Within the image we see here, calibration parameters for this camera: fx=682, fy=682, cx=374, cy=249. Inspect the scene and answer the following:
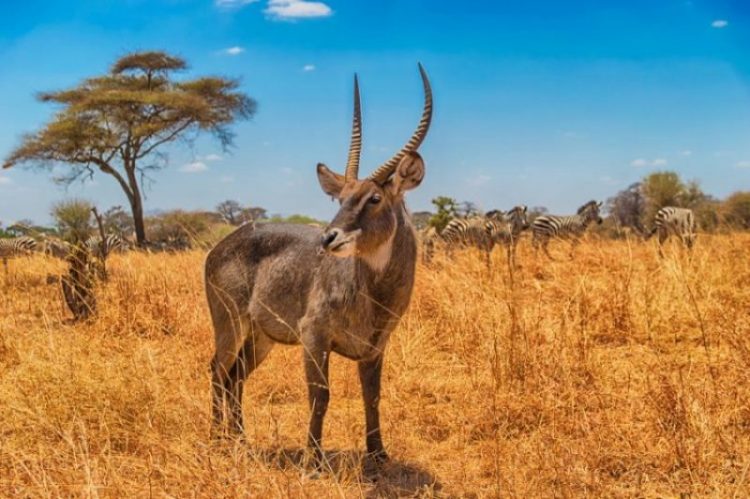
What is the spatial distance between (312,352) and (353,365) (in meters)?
2.24

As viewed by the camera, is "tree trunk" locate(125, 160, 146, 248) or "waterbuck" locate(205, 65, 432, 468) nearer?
"waterbuck" locate(205, 65, 432, 468)

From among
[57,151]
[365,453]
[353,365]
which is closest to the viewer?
[365,453]

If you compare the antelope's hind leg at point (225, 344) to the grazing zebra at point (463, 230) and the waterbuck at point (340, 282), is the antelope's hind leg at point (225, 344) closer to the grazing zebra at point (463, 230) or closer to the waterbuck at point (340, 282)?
the waterbuck at point (340, 282)

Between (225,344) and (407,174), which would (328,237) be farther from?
(225,344)

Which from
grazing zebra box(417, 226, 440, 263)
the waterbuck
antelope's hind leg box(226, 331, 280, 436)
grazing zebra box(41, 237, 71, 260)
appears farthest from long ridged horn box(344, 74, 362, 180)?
grazing zebra box(41, 237, 71, 260)

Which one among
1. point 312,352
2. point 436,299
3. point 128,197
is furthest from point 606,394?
point 128,197

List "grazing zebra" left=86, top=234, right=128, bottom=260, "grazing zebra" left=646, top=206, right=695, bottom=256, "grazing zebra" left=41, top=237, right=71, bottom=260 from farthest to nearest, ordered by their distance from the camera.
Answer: "grazing zebra" left=646, top=206, right=695, bottom=256
"grazing zebra" left=86, top=234, right=128, bottom=260
"grazing zebra" left=41, top=237, right=71, bottom=260

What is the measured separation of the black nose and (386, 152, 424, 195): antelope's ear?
0.56 metres

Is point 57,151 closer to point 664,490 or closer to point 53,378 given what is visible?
point 53,378

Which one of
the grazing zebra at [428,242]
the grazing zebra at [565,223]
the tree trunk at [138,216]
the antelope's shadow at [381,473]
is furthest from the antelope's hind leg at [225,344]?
the tree trunk at [138,216]

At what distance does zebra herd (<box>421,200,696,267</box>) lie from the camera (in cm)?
1441

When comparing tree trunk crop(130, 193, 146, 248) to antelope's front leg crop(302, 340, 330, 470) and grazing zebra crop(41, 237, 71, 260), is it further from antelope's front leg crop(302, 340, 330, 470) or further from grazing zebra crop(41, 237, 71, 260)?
antelope's front leg crop(302, 340, 330, 470)

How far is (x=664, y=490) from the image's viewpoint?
12.4 feet

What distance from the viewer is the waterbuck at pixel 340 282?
4.19m
